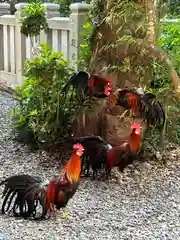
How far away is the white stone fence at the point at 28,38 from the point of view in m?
5.92

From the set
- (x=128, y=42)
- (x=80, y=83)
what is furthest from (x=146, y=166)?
(x=128, y=42)

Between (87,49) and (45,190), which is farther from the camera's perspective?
(87,49)

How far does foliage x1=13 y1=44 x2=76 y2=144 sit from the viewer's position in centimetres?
424

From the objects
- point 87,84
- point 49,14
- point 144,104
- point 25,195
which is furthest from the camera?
point 49,14

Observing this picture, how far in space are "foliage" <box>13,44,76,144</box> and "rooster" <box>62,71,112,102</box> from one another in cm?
33

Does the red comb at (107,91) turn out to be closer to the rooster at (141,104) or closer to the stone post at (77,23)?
the rooster at (141,104)

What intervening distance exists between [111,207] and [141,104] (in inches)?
35.7

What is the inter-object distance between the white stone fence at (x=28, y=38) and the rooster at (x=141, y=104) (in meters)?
1.73

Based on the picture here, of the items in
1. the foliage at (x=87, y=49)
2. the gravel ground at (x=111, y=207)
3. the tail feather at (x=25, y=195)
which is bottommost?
the gravel ground at (x=111, y=207)

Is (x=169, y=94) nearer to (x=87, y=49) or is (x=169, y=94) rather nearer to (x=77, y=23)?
(x=87, y=49)

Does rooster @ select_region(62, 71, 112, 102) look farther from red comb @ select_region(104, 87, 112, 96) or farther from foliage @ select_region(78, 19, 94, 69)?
foliage @ select_region(78, 19, 94, 69)

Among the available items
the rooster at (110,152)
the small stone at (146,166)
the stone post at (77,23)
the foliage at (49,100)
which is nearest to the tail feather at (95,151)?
the rooster at (110,152)

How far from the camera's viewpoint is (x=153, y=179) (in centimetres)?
385

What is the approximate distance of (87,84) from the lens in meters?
3.88
